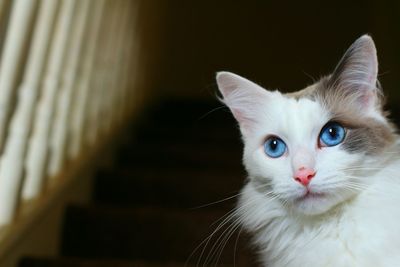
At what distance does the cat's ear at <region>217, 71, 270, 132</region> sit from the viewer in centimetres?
105

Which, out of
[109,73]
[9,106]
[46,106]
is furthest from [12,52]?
[109,73]

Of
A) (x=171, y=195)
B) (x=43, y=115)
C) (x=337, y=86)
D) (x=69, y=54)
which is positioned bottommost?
(x=171, y=195)

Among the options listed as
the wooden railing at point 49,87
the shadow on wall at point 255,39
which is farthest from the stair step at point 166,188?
the shadow on wall at point 255,39

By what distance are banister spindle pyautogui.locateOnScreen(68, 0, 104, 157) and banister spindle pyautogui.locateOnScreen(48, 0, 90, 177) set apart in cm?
8

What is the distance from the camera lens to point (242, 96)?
1086 mm

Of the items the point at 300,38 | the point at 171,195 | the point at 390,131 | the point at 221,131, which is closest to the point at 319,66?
the point at 300,38

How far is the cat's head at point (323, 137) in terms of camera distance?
0.90m

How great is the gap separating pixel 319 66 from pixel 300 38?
1.00 ft

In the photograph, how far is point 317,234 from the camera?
0.96 metres

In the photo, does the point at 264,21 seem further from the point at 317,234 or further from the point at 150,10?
the point at 317,234

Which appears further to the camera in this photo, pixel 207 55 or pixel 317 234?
pixel 207 55

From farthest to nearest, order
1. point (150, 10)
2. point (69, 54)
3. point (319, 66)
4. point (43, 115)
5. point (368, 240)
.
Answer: point (319, 66), point (150, 10), point (69, 54), point (43, 115), point (368, 240)

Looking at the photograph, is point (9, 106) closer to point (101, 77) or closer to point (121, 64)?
point (101, 77)

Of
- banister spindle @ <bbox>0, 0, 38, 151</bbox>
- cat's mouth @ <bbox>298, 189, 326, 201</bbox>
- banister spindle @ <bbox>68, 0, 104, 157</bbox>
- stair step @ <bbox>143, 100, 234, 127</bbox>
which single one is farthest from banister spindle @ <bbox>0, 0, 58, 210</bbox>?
stair step @ <bbox>143, 100, 234, 127</bbox>
